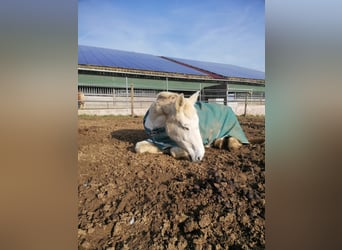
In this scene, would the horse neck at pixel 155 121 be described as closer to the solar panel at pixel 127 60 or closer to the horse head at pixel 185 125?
the horse head at pixel 185 125

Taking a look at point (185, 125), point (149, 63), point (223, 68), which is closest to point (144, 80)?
point (149, 63)

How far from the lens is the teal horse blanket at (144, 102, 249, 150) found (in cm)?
170

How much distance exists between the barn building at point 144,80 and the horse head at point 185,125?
0.28m

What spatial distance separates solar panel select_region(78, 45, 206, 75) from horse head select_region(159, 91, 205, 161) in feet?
1.52

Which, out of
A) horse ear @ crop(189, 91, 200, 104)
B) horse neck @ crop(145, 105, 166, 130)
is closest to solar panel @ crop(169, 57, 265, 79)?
horse ear @ crop(189, 91, 200, 104)

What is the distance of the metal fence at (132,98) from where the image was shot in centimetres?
108
